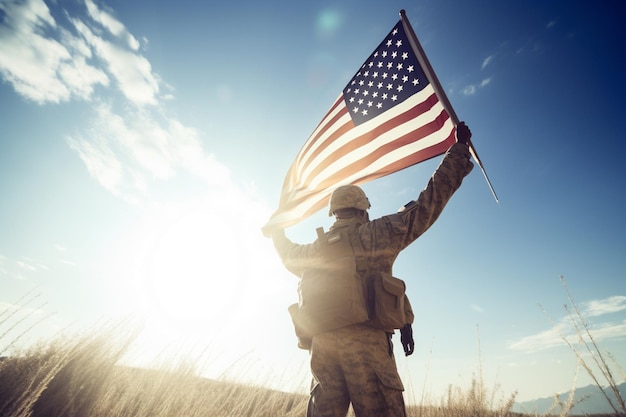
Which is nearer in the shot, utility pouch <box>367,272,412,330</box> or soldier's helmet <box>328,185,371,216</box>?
utility pouch <box>367,272,412,330</box>

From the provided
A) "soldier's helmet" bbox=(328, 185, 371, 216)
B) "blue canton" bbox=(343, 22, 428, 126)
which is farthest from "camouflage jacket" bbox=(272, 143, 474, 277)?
"blue canton" bbox=(343, 22, 428, 126)

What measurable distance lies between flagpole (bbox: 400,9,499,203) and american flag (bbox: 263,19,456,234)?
0.02 m

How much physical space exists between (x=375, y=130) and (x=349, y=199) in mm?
1895

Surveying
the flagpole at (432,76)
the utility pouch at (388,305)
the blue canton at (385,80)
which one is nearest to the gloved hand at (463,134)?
the flagpole at (432,76)

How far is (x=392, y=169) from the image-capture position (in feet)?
12.9

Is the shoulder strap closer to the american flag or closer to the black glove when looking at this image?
the black glove

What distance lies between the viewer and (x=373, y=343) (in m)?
2.07

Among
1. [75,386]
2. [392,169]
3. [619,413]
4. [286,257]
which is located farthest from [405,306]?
[75,386]

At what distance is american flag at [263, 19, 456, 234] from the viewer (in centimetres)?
383

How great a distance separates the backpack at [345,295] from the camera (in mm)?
2059

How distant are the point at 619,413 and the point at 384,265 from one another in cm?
188

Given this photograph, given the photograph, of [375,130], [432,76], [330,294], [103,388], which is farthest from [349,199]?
[103,388]

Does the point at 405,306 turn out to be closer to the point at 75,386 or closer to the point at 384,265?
the point at 384,265

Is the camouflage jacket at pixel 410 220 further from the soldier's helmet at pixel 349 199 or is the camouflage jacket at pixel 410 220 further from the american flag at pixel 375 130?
the american flag at pixel 375 130
